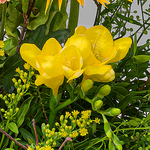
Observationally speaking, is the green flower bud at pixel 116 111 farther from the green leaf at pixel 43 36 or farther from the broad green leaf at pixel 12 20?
the broad green leaf at pixel 12 20

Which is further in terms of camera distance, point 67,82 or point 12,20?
point 12,20

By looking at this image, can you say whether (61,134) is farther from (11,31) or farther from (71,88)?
(11,31)

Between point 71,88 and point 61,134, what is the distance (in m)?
0.05

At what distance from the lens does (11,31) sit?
1.30ft

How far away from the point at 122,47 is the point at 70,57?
2.5 inches

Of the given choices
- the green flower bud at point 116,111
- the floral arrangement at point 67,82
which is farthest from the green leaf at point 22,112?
the green flower bud at point 116,111

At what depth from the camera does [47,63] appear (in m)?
0.22

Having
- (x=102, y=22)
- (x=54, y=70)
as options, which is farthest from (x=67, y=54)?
(x=102, y=22)

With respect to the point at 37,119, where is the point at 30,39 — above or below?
above

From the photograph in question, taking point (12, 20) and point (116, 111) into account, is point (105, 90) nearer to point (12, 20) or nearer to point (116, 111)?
point (116, 111)

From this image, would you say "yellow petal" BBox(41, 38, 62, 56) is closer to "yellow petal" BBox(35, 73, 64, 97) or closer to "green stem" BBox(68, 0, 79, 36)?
"yellow petal" BBox(35, 73, 64, 97)

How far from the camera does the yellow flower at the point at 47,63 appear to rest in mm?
224

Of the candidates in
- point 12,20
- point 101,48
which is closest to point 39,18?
point 12,20

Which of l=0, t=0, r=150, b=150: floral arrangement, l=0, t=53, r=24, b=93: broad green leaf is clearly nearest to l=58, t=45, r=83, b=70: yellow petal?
l=0, t=0, r=150, b=150: floral arrangement
